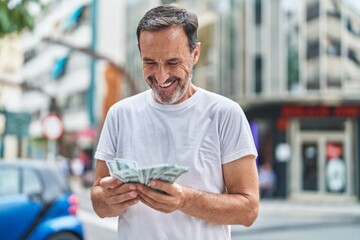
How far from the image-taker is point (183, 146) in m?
2.18

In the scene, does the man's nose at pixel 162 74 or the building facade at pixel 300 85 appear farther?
the building facade at pixel 300 85

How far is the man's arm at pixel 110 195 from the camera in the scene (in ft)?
6.44

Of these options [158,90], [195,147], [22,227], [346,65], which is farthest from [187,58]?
[346,65]

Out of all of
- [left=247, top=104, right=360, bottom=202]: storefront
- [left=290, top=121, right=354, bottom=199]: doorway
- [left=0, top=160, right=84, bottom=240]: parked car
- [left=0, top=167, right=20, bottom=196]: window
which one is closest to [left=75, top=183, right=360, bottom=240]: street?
[left=290, top=121, right=354, bottom=199]: doorway

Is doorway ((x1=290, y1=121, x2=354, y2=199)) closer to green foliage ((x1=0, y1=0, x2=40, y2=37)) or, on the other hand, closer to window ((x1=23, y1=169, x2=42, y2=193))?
window ((x1=23, y1=169, x2=42, y2=193))

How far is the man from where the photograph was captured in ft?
6.94

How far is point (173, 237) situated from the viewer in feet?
7.03

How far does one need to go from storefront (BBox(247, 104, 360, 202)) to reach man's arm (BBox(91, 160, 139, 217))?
22.7 meters

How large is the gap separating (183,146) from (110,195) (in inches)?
13.1

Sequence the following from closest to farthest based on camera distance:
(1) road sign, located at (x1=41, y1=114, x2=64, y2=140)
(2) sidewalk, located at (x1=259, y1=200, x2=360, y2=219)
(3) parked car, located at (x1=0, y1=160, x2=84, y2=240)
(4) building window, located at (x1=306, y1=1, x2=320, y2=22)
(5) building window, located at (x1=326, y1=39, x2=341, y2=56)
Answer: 1. (3) parked car, located at (x1=0, y1=160, x2=84, y2=240)
2. (1) road sign, located at (x1=41, y1=114, x2=64, y2=140)
3. (2) sidewalk, located at (x1=259, y1=200, x2=360, y2=219)
4. (5) building window, located at (x1=326, y1=39, x2=341, y2=56)
5. (4) building window, located at (x1=306, y1=1, x2=320, y2=22)

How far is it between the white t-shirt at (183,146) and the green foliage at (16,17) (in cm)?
482

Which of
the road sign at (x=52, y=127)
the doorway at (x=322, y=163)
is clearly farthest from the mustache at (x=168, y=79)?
the doorway at (x=322, y=163)

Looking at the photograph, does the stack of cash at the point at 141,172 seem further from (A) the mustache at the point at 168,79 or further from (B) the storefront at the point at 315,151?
(B) the storefront at the point at 315,151

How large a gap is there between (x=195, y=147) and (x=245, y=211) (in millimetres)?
291
